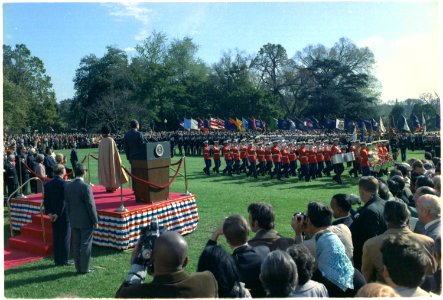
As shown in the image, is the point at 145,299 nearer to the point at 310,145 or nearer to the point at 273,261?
the point at 273,261

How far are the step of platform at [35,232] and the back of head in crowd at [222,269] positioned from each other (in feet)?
19.8

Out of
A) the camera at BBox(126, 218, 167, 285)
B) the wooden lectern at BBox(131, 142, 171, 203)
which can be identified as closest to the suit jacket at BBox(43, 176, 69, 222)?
the wooden lectern at BBox(131, 142, 171, 203)

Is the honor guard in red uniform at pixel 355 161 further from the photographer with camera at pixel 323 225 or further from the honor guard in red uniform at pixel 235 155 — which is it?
the photographer with camera at pixel 323 225

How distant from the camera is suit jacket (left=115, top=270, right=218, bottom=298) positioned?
283cm

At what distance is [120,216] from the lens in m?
8.05

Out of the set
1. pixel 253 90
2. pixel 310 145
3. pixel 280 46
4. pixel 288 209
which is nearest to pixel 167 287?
pixel 288 209

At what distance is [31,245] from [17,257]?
1.33ft

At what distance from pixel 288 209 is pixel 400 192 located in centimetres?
443

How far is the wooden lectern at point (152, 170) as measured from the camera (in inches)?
349

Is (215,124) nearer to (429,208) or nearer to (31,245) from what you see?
(31,245)

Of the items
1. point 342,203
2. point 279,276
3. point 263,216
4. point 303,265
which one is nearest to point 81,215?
point 263,216

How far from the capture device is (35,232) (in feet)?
28.4

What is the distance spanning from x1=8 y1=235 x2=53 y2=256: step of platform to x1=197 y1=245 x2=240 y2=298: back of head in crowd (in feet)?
18.8

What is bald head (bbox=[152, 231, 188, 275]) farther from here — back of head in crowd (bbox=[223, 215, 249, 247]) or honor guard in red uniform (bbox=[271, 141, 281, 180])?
honor guard in red uniform (bbox=[271, 141, 281, 180])
